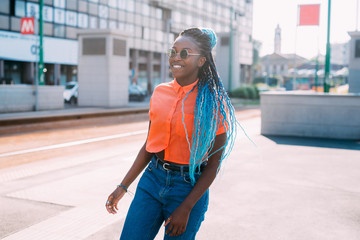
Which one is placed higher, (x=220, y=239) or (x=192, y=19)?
(x=192, y=19)

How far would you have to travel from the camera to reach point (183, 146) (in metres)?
2.38

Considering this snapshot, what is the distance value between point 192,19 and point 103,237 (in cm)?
6018

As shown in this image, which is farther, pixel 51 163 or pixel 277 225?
pixel 51 163

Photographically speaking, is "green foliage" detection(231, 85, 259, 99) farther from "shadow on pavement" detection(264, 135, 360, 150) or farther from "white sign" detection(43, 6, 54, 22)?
"shadow on pavement" detection(264, 135, 360, 150)

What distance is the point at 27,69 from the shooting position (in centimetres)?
4028

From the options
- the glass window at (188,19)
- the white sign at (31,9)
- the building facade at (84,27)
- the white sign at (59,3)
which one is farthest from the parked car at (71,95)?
the glass window at (188,19)

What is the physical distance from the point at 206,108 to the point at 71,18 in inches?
1715

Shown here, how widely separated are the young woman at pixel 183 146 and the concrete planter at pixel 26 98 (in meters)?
17.5

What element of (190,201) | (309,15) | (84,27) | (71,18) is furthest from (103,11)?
(190,201)

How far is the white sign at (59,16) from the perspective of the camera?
136 ft

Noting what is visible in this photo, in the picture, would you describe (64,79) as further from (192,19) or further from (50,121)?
(50,121)

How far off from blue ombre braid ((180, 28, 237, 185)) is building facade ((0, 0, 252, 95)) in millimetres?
31179

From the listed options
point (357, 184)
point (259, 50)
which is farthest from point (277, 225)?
point (259, 50)

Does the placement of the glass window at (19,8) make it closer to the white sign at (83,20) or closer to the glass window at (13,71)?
the glass window at (13,71)
